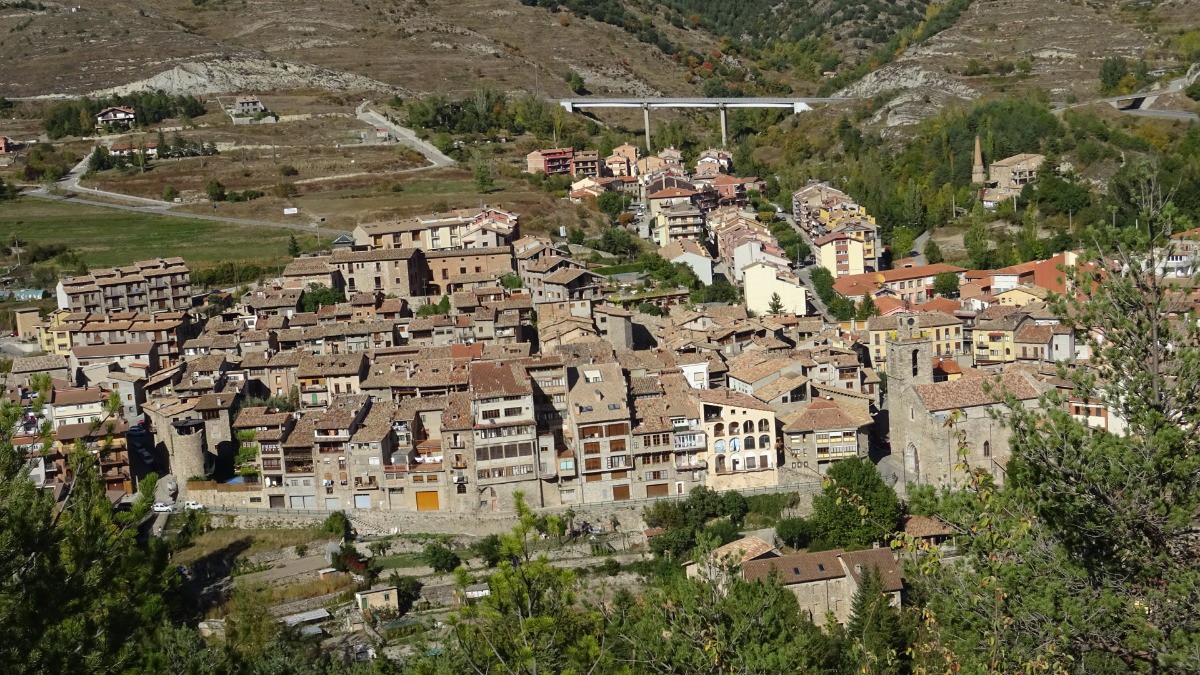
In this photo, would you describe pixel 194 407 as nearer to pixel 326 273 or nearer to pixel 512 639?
pixel 326 273

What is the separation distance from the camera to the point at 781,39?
9662 cm

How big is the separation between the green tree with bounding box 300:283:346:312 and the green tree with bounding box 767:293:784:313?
39.6ft

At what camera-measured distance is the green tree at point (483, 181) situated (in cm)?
4775

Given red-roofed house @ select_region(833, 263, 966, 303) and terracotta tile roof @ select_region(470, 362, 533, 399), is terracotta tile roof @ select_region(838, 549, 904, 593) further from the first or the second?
red-roofed house @ select_region(833, 263, 966, 303)

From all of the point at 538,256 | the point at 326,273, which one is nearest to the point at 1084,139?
the point at 538,256

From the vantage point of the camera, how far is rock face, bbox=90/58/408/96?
66438 mm

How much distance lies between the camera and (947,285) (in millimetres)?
37156

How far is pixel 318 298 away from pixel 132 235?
43.1 ft

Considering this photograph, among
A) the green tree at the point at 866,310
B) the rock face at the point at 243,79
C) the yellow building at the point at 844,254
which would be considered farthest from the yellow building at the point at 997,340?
the rock face at the point at 243,79

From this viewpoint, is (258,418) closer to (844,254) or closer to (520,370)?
(520,370)

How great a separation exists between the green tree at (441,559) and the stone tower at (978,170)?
31302 mm

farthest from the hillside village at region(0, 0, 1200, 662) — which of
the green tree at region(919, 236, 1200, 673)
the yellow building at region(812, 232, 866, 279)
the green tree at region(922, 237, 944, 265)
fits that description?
the green tree at region(922, 237, 944, 265)

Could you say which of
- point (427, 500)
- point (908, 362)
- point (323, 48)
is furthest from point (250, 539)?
point (323, 48)

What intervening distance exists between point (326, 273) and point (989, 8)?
51.7 m
